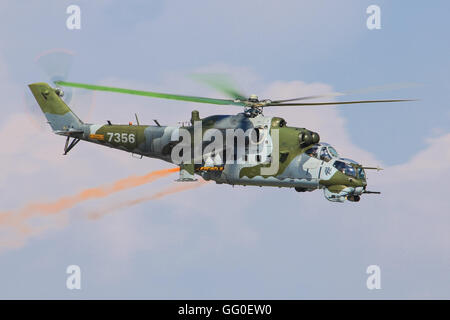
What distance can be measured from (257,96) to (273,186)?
4155 mm

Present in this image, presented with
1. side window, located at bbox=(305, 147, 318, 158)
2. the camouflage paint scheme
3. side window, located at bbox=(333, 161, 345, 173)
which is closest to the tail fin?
the camouflage paint scheme

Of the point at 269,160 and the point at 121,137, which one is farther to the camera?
the point at 121,137

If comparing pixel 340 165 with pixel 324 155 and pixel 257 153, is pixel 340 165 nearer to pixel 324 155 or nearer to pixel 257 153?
pixel 324 155

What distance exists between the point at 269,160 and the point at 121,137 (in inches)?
310

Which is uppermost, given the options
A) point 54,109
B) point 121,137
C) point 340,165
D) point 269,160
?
point 54,109

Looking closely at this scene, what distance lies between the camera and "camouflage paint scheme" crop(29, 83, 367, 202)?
100ft

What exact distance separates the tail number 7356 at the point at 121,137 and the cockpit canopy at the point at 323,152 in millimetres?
8775

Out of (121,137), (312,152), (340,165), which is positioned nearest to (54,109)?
(121,137)

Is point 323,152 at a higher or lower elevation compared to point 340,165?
higher

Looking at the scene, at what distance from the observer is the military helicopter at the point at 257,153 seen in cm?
3053

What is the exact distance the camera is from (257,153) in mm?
31531

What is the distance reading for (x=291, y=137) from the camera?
31.2m

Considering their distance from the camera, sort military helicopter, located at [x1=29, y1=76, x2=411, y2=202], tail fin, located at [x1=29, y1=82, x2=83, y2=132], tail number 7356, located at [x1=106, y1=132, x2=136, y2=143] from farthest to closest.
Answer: tail fin, located at [x1=29, y1=82, x2=83, y2=132] < tail number 7356, located at [x1=106, y1=132, x2=136, y2=143] < military helicopter, located at [x1=29, y1=76, x2=411, y2=202]

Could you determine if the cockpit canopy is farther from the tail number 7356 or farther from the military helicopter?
the tail number 7356
